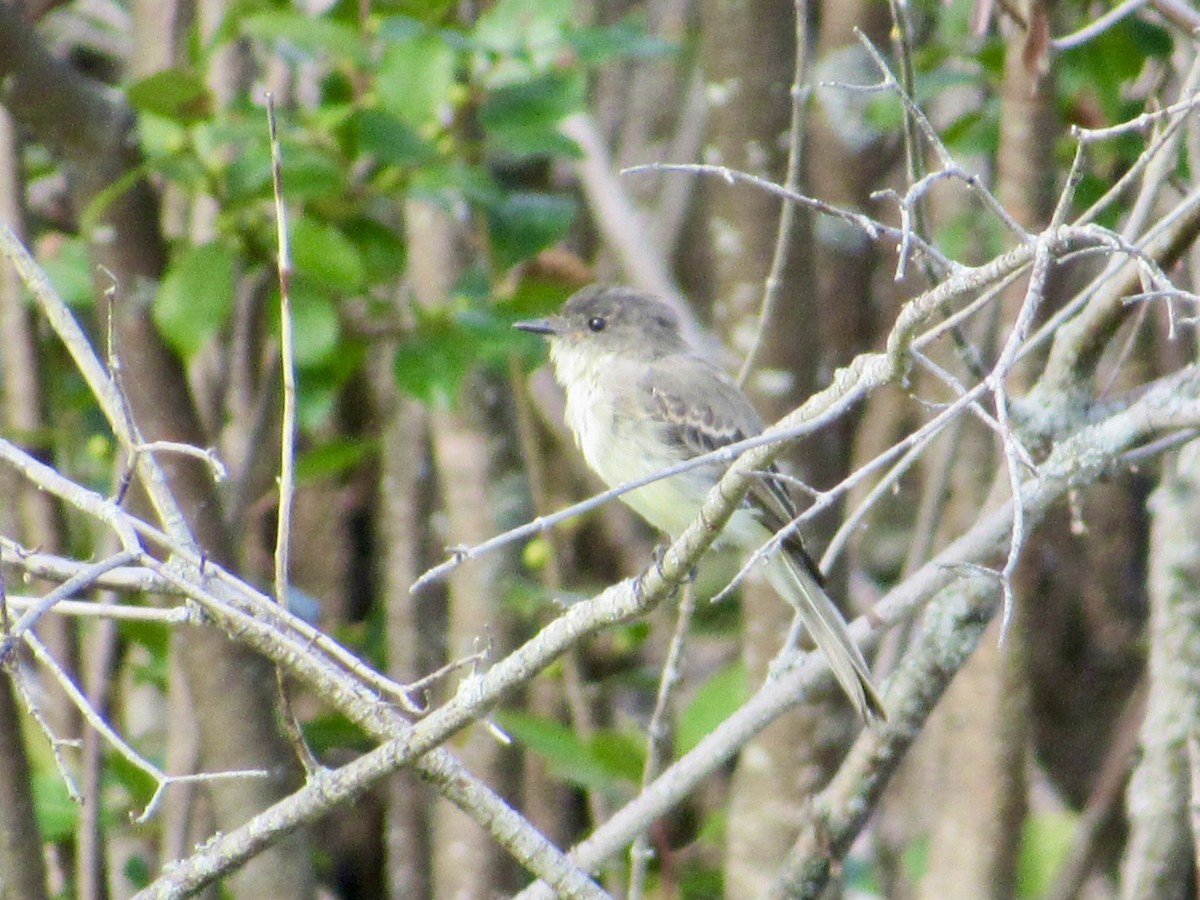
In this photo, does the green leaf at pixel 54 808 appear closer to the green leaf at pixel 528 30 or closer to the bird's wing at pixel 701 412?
the bird's wing at pixel 701 412

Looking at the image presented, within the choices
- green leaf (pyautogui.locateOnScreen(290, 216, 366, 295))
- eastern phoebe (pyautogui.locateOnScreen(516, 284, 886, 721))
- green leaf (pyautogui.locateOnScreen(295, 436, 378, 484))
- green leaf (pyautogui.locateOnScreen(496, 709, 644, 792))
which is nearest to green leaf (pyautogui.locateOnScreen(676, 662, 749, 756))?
green leaf (pyautogui.locateOnScreen(496, 709, 644, 792))

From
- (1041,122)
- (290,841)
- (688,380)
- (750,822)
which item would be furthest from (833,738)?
(1041,122)

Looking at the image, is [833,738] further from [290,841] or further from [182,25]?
[182,25]

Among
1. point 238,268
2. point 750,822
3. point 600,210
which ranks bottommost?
point 750,822

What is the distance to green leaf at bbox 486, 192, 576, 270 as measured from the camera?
3.84 meters

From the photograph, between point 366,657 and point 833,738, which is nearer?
point 833,738

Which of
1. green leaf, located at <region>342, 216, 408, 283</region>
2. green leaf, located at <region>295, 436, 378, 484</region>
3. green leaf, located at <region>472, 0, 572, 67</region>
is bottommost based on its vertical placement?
green leaf, located at <region>295, 436, 378, 484</region>

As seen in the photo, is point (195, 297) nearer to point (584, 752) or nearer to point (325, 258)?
point (325, 258)

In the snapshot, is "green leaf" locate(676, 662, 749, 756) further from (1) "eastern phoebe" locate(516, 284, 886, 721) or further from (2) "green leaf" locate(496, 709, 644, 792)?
(1) "eastern phoebe" locate(516, 284, 886, 721)

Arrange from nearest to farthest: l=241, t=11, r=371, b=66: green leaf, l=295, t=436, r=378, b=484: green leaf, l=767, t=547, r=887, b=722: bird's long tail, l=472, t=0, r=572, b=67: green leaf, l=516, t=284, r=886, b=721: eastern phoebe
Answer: l=767, t=547, r=887, b=722: bird's long tail
l=241, t=11, r=371, b=66: green leaf
l=516, t=284, r=886, b=721: eastern phoebe
l=472, t=0, r=572, b=67: green leaf
l=295, t=436, r=378, b=484: green leaf

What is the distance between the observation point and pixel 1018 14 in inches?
130

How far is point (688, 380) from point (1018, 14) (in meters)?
1.26

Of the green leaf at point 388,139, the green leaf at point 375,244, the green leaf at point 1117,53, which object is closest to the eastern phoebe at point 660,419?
the green leaf at point 375,244

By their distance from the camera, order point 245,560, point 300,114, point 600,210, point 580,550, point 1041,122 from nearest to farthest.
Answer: point 300,114 → point 1041,122 → point 245,560 → point 600,210 → point 580,550
